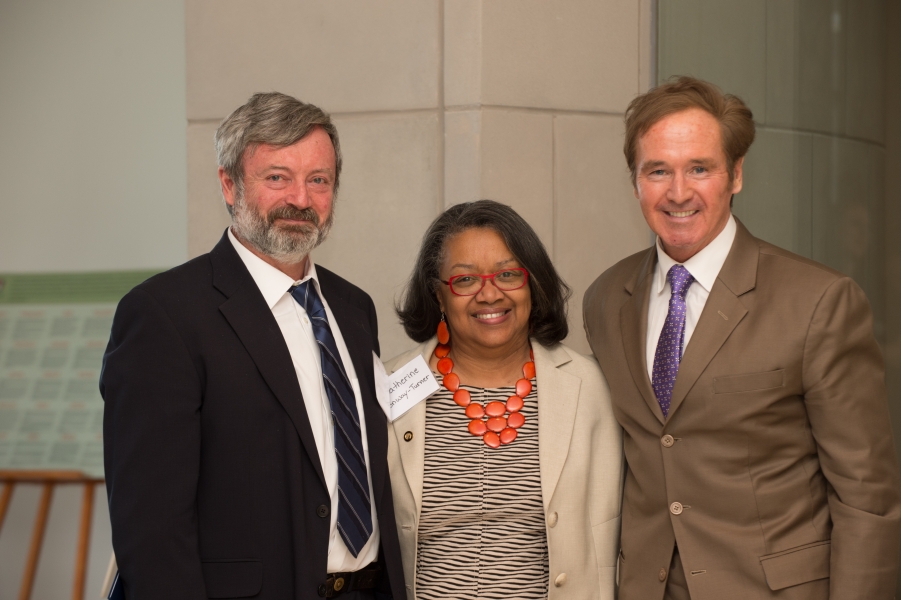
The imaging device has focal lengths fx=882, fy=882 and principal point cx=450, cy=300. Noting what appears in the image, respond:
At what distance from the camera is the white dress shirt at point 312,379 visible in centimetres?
227

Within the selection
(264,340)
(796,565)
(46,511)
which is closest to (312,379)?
(264,340)

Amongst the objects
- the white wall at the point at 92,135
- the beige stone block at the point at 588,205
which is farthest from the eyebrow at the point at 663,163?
the white wall at the point at 92,135

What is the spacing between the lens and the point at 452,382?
2744mm

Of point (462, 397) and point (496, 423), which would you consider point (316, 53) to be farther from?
point (496, 423)

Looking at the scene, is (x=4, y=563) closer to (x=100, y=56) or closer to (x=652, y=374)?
(x=100, y=56)

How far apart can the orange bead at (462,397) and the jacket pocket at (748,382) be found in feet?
2.50

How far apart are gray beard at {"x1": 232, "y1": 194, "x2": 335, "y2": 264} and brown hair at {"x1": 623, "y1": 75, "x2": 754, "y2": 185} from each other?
97 centimetres

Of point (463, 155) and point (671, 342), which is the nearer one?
point (671, 342)

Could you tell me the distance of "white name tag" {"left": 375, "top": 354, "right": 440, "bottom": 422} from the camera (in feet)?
8.63

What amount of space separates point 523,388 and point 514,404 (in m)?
0.06

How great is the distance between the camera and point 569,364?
2.76 metres

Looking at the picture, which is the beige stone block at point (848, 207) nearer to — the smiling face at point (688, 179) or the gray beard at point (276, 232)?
the smiling face at point (688, 179)

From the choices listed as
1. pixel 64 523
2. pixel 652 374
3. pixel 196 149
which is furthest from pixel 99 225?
pixel 652 374

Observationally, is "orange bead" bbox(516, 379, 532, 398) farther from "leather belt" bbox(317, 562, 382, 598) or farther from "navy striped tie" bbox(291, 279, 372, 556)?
"leather belt" bbox(317, 562, 382, 598)
